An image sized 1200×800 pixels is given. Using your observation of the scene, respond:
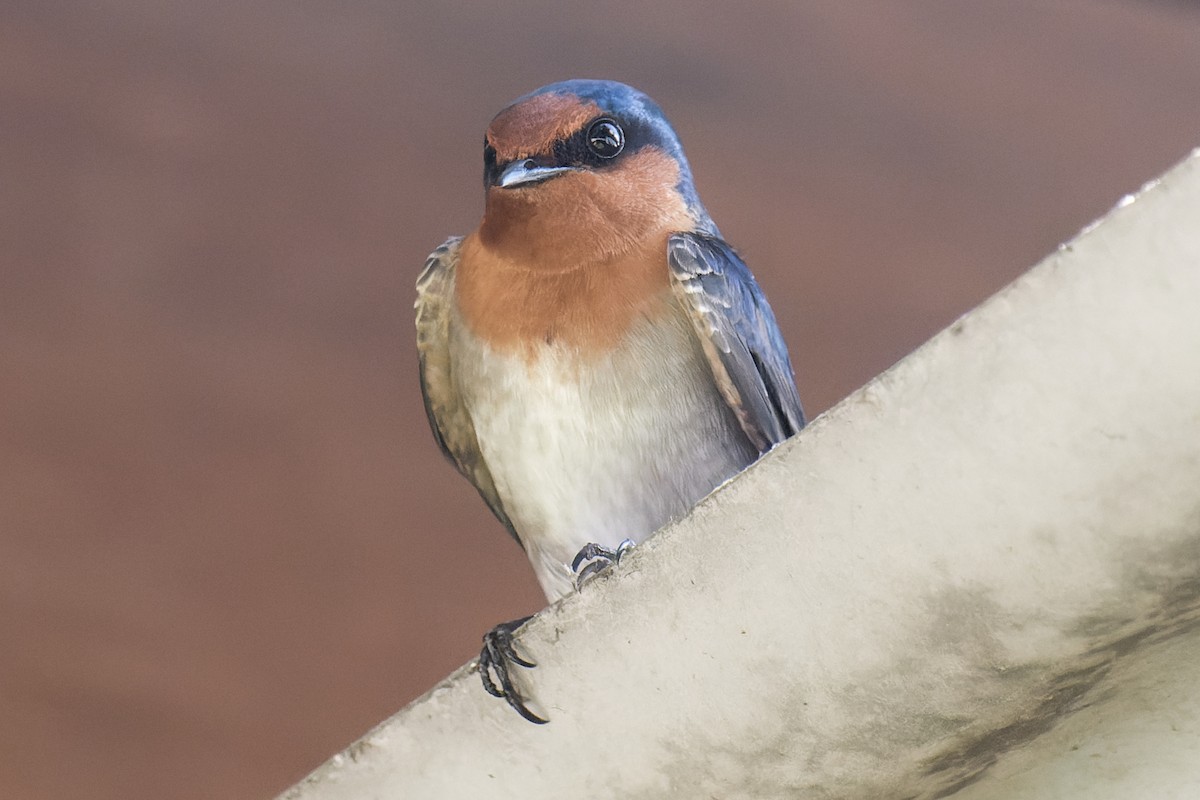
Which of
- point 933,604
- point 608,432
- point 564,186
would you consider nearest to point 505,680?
point 933,604

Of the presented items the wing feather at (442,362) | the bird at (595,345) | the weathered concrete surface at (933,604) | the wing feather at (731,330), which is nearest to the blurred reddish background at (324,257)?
the wing feather at (442,362)

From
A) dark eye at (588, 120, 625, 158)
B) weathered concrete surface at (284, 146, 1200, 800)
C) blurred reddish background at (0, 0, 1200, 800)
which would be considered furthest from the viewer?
blurred reddish background at (0, 0, 1200, 800)

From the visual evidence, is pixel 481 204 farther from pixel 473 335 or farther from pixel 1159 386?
pixel 1159 386

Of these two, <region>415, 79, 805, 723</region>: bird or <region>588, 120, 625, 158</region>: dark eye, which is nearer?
<region>415, 79, 805, 723</region>: bird

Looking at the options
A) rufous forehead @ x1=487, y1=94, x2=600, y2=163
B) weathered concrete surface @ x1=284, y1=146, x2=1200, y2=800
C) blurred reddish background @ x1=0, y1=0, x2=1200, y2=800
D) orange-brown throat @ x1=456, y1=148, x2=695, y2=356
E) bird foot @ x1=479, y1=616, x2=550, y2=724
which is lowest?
weathered concrete surface @ x1=284, y1=146, x2=1200, y2=800

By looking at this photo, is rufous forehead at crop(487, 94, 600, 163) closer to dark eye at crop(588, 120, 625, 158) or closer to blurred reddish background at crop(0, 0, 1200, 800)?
dark eye at crop(588, 120, 625, 158)

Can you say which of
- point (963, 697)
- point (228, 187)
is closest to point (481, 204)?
point (228, 187)

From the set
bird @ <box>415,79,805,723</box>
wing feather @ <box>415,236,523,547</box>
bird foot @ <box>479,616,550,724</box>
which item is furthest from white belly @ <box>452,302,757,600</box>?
bird foot @ <box>479,616,550,724</box>
